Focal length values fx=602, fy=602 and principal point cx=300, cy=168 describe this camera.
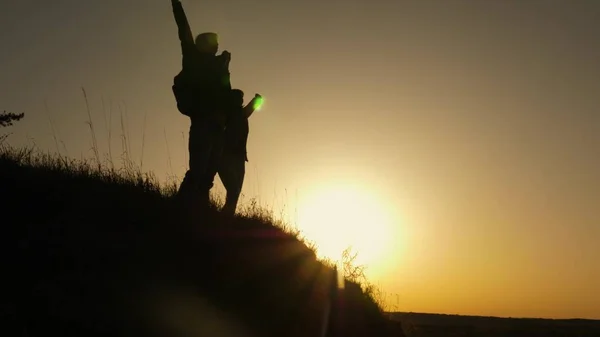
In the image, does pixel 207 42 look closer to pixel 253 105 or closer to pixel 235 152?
pixel 253 105

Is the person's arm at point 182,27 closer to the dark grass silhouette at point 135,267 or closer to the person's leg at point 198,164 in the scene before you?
the person's leg at point 198,164

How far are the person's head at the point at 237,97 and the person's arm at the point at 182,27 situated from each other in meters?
0.81

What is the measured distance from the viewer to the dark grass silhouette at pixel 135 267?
14.0 ft

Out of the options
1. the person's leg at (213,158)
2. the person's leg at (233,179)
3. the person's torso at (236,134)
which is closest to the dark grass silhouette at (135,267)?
the person's leg at (213,158)

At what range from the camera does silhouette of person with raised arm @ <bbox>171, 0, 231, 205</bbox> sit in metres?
7.41

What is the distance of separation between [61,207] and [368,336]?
377cm

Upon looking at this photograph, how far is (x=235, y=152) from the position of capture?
8562 mm

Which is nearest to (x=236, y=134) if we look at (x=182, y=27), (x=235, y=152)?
(x=235, y=152)

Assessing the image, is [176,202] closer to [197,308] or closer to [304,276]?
[304,276]

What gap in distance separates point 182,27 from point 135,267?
3.77 metres

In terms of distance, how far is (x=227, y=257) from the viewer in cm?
576

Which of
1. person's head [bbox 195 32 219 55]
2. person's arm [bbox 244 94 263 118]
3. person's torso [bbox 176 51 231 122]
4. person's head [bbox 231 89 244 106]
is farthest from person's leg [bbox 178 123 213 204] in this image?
person's arm [bbox 244 94 263 118]

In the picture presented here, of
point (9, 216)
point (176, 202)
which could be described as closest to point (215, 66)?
point (176, 202)

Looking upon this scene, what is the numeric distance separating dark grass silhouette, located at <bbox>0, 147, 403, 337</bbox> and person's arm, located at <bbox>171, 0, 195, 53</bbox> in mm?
1817
